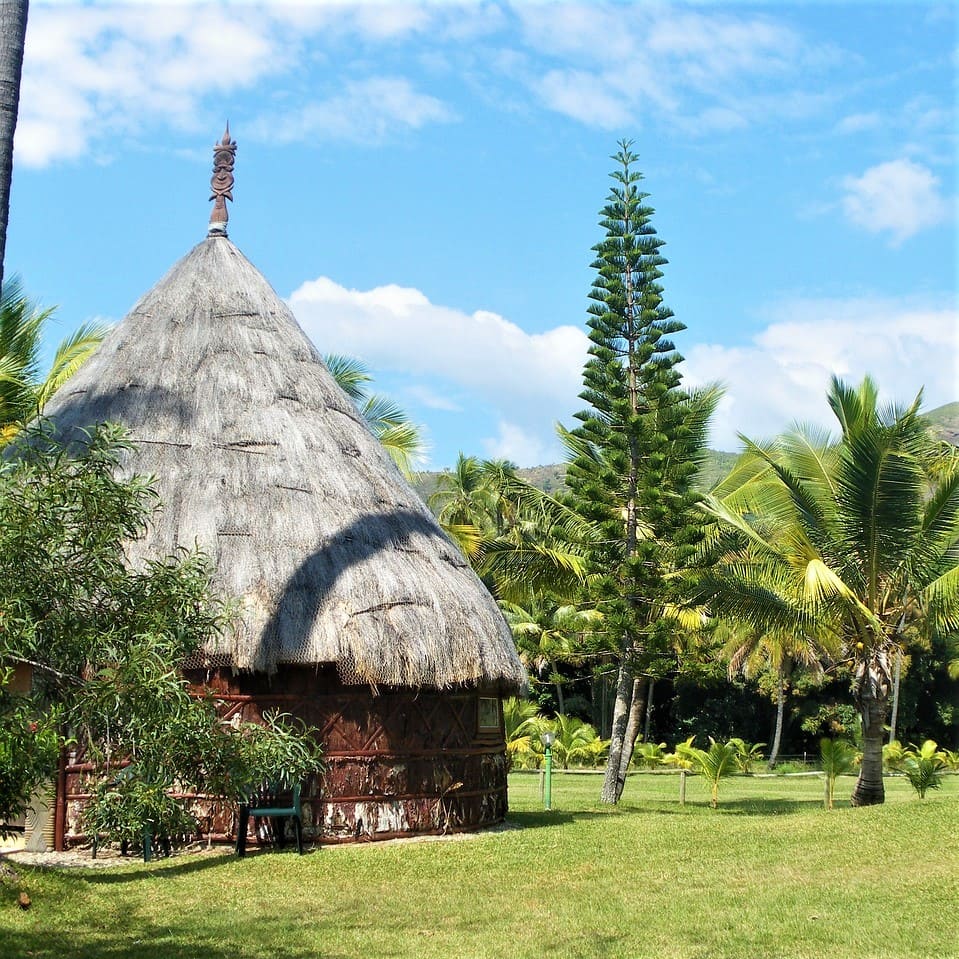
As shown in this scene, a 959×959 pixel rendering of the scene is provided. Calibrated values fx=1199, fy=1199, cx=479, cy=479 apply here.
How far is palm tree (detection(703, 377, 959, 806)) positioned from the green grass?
3.06m

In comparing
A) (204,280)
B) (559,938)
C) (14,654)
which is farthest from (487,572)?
(14,654)

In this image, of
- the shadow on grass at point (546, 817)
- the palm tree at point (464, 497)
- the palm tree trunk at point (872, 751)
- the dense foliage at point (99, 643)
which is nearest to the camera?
the dense foliage at point (99, 643)

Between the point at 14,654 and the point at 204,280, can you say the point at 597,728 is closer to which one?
the point at 204,280

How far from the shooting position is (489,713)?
47.6 feet

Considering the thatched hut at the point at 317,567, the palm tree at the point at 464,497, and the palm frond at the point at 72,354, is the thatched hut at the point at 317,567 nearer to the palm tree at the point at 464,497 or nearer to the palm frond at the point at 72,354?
the palm frond at the point at 72,354

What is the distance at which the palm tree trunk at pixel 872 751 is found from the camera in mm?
16828

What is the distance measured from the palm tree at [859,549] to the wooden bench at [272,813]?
7.30 metres

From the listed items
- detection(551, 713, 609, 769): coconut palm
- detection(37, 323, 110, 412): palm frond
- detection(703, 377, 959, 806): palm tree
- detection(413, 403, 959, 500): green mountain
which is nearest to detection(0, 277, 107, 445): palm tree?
detection(37, 323, 110, 412): palm frond

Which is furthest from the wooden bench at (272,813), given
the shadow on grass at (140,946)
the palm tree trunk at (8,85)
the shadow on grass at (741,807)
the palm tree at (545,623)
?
the palm tree at (545,623)

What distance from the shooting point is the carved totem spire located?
17.8 m

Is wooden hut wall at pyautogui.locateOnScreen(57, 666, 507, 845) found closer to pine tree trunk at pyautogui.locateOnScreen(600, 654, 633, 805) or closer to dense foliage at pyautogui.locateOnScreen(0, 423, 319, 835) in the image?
dense foliage at pyautogui.locateOnScreen(0, 423, 319, 835)

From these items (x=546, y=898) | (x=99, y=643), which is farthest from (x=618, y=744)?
(x=99, y=643)

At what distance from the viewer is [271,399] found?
14742mm

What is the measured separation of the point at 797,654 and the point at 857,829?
2114cm
